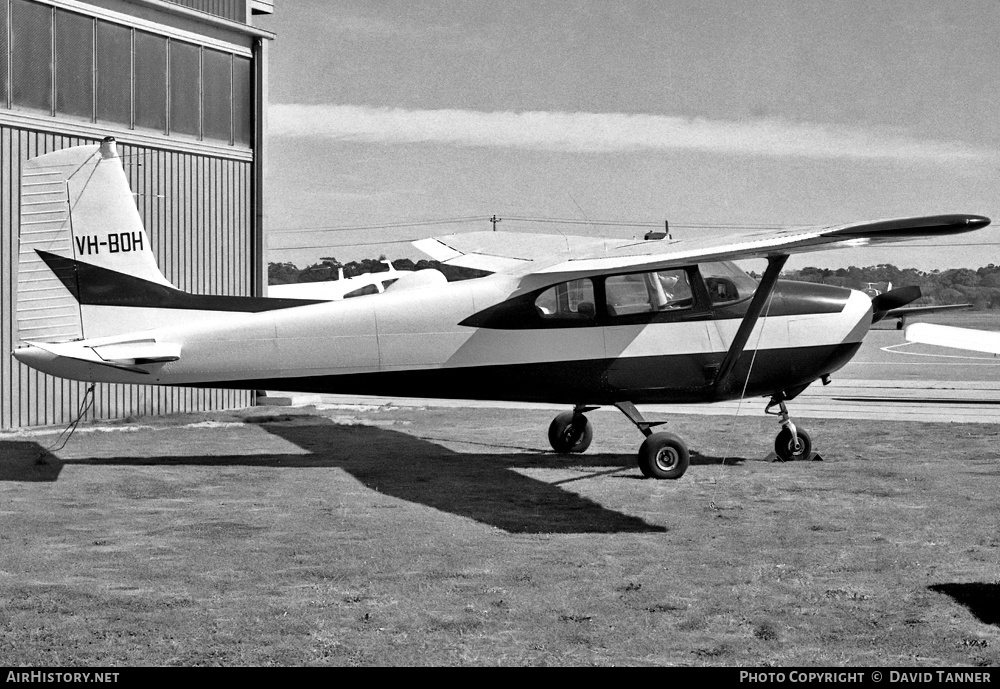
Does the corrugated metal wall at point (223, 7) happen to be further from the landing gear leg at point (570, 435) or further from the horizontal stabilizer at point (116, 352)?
the landing gear leg at point (570, 435)

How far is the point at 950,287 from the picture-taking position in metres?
88.2

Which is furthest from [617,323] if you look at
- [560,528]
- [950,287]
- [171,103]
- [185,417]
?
[950,287]

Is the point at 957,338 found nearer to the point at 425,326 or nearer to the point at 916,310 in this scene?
the point at 425,326

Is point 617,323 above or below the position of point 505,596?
Result: above

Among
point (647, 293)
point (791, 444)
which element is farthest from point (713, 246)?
point (791, 444)

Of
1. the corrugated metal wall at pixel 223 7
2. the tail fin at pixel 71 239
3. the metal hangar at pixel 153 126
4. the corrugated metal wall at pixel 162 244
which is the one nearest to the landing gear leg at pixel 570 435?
the tail fin at pixel 71 239

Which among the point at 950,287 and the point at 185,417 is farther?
the point at 950,287

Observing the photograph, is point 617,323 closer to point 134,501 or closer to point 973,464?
point 973,464

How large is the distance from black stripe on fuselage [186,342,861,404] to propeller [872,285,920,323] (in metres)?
2.25

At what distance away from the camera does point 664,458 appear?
466 inches

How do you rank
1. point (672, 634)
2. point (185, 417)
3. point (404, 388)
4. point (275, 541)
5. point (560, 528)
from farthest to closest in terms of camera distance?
point (185, 417)
point (404, 388)
point (560, 528)
point (275, 541)
point (672, 634)

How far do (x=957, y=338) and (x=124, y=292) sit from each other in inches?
392

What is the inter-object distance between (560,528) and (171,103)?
14.3 metres

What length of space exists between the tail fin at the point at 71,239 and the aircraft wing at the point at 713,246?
4.77m
